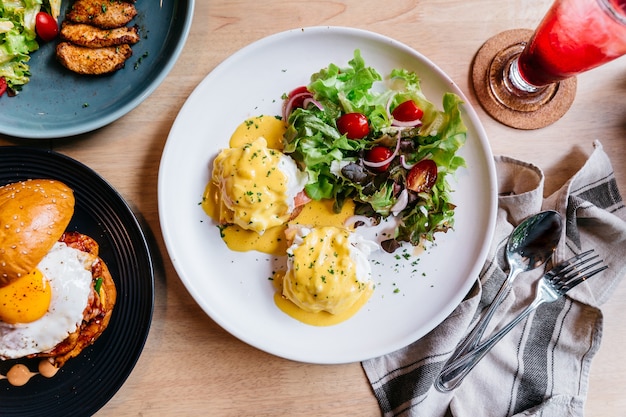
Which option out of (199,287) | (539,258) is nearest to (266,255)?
(199,287)

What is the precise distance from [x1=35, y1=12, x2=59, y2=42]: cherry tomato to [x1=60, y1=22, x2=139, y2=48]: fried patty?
4 cm

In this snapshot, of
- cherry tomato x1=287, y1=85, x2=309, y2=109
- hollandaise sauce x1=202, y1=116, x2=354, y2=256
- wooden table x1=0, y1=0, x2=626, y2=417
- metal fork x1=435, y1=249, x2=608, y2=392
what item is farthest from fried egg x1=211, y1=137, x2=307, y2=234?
metal fork x1=435, y1=249, x2=608, y2=392

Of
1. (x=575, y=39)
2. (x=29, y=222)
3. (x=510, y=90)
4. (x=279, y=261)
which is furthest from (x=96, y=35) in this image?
(x=575, y=39)

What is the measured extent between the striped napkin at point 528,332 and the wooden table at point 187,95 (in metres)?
0.09

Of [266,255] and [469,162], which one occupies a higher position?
[469,162]

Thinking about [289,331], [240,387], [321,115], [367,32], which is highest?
[367,32]

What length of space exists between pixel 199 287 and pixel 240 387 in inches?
18.7

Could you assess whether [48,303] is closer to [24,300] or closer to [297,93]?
[24,300]

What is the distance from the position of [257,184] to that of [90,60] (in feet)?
2.91

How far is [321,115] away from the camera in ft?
7.74

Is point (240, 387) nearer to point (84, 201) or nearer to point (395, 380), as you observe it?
point (395, 380)

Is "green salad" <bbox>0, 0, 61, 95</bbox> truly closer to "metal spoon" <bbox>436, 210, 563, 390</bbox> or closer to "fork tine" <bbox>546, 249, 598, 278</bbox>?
"metal spoon" <bbox>436, 210, 563, 390</bbox>

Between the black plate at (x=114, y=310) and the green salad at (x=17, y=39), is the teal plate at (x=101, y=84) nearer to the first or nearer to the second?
the green salad at (x=17, y=39)

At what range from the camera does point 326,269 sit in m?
2.33
